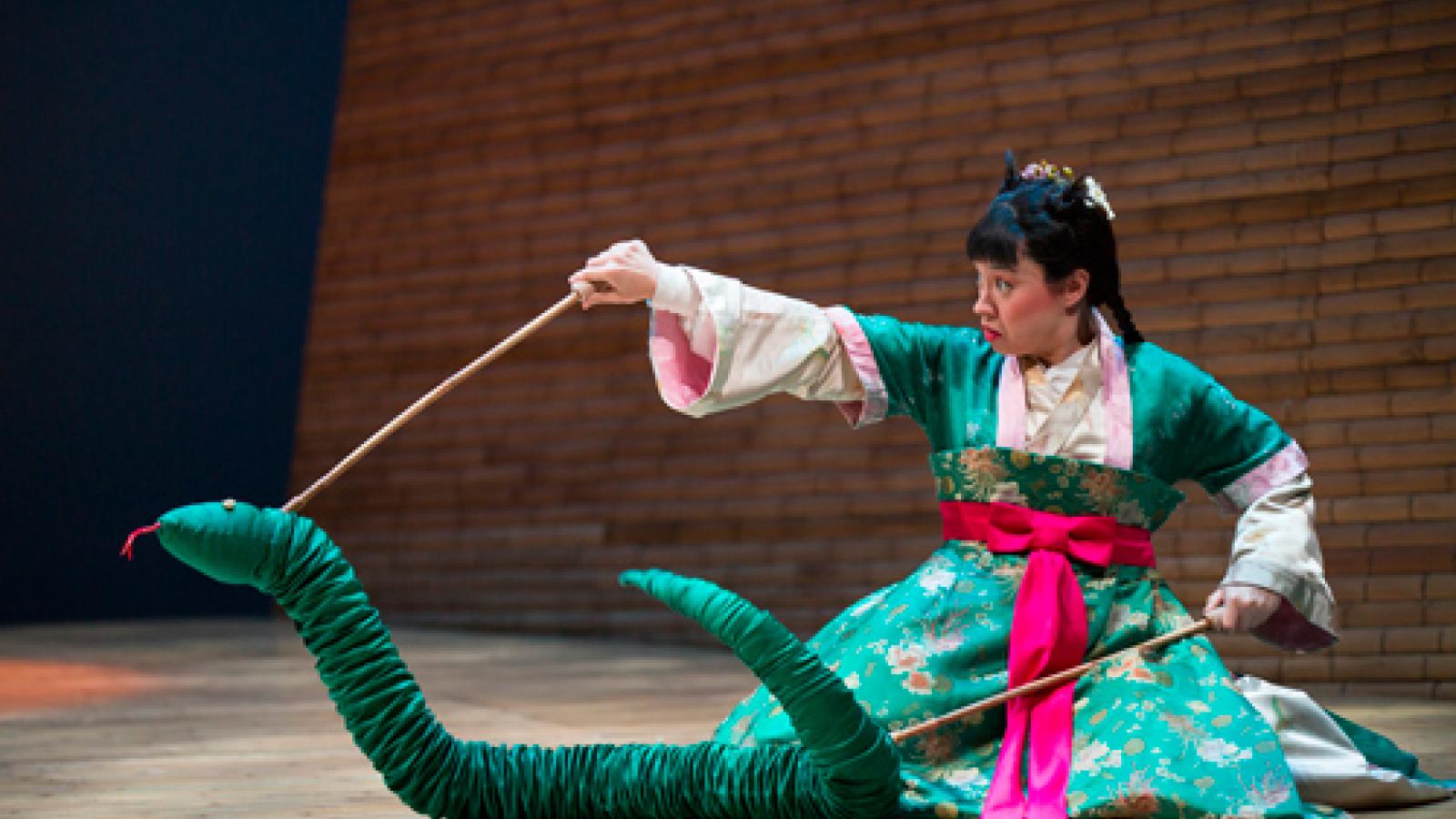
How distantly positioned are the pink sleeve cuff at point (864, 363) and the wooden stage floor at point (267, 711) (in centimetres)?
84

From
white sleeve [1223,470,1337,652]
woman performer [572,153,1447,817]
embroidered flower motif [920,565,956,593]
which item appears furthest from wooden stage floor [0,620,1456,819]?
embroidered flower motif [920,565,956,593]

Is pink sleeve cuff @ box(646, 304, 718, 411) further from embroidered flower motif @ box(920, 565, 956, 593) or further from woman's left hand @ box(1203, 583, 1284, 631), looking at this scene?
woman's left hand @ box(1203, 583, 1284, 631)

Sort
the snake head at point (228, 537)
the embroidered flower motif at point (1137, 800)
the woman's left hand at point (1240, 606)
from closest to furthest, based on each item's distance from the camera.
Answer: the snake head at point (228, 537), the embroidered flower motif at point (1137, 800), the woman's left hand at point (1240, 606)

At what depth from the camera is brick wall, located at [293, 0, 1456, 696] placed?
4113 mm

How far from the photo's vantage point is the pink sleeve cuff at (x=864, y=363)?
2.27 metres

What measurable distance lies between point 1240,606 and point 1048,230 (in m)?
0.53

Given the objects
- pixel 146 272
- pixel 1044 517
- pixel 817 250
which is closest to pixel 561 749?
pixel 1044 517

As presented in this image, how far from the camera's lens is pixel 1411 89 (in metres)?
4.06

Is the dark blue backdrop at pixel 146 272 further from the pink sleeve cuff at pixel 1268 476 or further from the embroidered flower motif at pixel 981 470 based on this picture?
the pink sleeve cuff at pixel 1268 476

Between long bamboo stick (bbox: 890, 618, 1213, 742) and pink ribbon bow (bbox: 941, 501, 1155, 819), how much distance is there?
0.02 metres

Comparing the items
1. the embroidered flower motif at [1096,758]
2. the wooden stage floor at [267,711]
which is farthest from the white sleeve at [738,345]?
the wooden stage floor at [267,711]

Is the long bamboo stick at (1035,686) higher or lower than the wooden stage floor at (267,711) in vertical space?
higher

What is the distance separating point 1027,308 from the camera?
2.19m

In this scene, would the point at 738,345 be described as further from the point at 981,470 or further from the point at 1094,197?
the point at 1094,197
